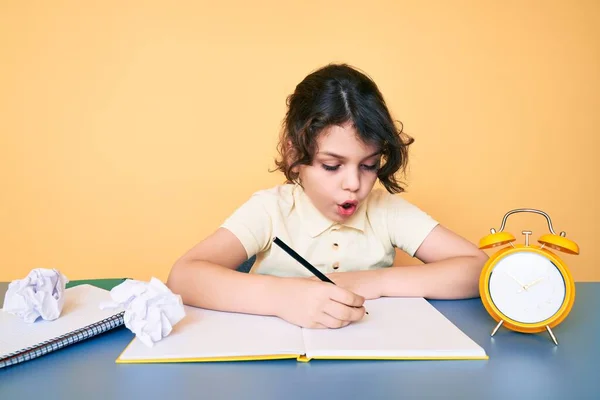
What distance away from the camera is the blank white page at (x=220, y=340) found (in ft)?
2.34

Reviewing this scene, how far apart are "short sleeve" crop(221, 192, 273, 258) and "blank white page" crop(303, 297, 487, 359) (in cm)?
35

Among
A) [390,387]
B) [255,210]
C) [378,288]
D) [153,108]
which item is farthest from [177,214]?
[390,387]

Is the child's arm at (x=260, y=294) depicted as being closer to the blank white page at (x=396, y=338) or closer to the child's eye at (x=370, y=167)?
the blank white page at (x=396, y=338)

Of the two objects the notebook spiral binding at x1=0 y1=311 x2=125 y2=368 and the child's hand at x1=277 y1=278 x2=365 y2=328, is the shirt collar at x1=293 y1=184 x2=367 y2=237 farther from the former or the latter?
the notebook spiral binding at x1=0 y1=311 x2=125 y2=368

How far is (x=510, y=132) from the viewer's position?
A: 2020 mm

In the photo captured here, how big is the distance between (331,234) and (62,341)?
2.14ft

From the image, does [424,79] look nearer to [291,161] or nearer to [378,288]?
[291,161]

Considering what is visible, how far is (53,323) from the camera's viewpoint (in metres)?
0.82

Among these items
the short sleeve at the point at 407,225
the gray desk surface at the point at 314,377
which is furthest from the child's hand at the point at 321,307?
the short sleeve at the point at 407,225

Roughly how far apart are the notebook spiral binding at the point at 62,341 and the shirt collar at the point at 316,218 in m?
0.52

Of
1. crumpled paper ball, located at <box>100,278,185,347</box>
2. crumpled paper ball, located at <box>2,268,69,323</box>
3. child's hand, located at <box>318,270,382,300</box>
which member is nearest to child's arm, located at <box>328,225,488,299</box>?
child's hand, located at <box>318,270,382,300</box>

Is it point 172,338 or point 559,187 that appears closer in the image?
point 172,338

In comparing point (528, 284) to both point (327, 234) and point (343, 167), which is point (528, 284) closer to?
point (343, 167)

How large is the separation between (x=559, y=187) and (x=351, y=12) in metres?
0.98
